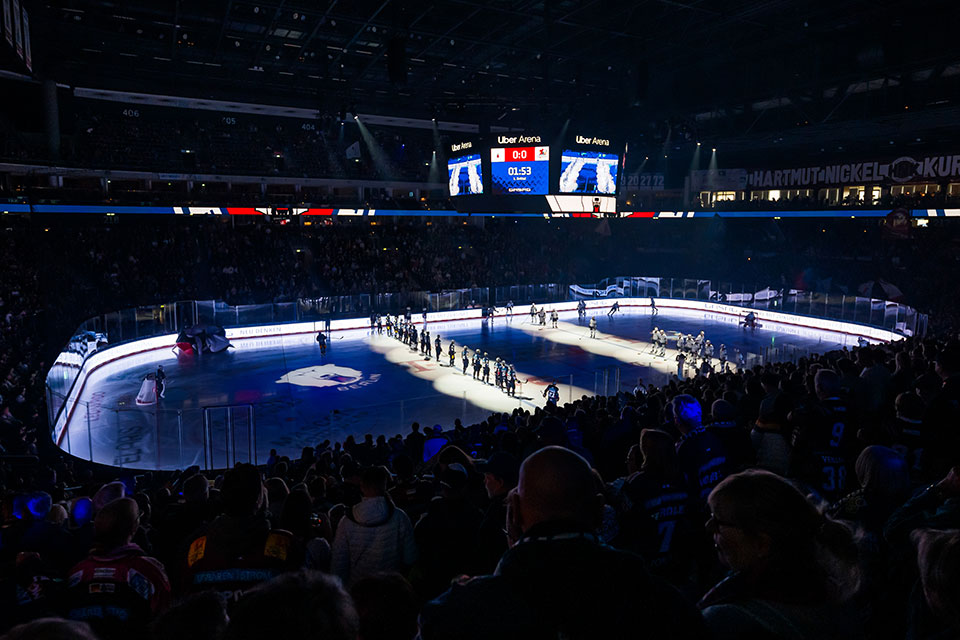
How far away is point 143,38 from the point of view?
89.8 ft

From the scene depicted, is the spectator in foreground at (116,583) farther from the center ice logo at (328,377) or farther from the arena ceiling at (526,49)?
the center ice logo at (328,377)

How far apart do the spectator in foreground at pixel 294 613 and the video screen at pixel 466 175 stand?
2416 centimetres

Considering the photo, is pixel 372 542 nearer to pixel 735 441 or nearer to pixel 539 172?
pixel 735 441

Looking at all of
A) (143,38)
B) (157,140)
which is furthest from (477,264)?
(143,38)

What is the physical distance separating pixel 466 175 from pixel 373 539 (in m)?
23.2

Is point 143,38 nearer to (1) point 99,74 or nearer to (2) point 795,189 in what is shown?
(1) point 99,74

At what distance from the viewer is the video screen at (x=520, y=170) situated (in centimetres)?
2406

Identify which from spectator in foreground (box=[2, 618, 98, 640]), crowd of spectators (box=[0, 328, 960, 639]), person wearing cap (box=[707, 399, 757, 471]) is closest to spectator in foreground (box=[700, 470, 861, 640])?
crowd of spectators (box=[0, 328, 960, 639])

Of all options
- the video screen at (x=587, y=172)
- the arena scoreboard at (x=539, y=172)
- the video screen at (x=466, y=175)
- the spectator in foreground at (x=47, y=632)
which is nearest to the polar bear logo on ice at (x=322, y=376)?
the arena scoreboard at (x=539, y=172)

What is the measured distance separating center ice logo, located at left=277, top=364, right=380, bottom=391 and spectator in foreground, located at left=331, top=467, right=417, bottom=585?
19.8 m

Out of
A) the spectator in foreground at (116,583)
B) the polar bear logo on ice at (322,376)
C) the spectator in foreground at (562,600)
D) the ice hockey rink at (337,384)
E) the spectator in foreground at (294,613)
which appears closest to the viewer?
the spectator in foreground at (294,613)

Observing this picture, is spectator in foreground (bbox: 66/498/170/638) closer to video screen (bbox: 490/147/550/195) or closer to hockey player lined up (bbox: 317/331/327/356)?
video screen (bbox: 490/147/550/195)

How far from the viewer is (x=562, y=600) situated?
5.77 feet

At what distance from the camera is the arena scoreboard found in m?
24.0
